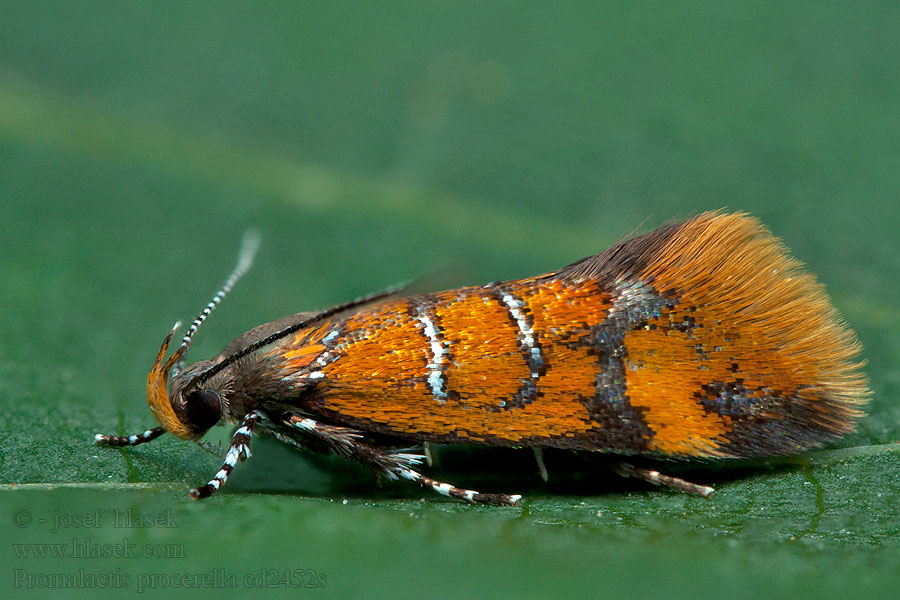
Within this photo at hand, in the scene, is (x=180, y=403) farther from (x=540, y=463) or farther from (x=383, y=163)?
(x=383, y=163)

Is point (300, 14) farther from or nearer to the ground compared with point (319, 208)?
farther from the ground

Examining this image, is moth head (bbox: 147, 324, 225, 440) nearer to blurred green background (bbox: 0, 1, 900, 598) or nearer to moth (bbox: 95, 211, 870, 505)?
moth (bbox: 95, 211, 870, 505)

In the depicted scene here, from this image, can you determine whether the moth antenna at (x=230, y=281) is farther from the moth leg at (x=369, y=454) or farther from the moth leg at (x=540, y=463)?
the moth leg at (x=540, y=463)

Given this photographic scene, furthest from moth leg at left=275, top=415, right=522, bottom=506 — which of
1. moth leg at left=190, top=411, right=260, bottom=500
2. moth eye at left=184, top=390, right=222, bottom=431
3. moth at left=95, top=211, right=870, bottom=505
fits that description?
moth eye at left=184, top=390, right=222, bottom=431

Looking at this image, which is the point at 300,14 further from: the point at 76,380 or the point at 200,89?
the point at 76,380

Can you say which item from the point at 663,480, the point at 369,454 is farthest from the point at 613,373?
the point at 369,454

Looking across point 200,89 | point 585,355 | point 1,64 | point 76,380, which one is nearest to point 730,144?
point 585,355

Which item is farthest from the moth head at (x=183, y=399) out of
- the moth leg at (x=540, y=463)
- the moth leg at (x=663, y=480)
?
the moth leg at (x=663, y=480)
